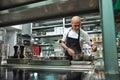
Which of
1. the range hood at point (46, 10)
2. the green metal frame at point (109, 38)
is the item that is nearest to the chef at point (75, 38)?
the range hood at point (46, 10)

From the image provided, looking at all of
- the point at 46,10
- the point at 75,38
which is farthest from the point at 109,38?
the point at 75,38

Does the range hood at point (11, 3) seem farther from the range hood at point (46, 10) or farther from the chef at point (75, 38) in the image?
the chef at point (75, 38)

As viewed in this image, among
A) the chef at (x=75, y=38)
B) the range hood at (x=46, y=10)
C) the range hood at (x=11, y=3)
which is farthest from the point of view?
the chef at (x=75, y=38)

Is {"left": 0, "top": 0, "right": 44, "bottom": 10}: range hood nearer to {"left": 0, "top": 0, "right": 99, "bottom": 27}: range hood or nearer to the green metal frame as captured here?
{"left": 0, "top": 0, "right": 99, "bottom": 27}: range hood

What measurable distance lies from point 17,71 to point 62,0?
49 centimetres

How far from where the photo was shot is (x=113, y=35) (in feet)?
2.20

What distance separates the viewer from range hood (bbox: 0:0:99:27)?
90 centimetres

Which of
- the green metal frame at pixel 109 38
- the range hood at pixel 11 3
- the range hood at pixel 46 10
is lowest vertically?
the green metal frame at pixel 109 38

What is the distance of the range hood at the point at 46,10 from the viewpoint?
90 cm

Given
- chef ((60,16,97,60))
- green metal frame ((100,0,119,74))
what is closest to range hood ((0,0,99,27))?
green metal frame ((100,0,119,74))

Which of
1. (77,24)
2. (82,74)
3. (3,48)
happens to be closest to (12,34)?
(77,24)

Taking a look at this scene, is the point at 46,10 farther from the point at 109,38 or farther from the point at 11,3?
the point at 109,38

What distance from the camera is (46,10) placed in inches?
Answer: 39.9

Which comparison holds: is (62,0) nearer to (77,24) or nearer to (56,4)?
(56,4)
